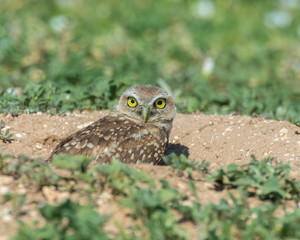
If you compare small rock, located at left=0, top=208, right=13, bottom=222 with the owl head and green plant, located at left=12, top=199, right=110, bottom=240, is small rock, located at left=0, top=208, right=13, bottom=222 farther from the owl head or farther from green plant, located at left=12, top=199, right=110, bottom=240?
the owl head

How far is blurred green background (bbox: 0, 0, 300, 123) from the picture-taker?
22.1ft

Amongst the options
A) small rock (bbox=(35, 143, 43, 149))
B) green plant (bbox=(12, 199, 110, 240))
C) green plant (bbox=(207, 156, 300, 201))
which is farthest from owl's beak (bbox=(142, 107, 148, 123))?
green plant (bbox=(12, 199, 110, 240))

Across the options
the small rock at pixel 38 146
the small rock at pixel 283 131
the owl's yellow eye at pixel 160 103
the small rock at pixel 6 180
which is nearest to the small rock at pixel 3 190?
the small rock at pixel 6 180

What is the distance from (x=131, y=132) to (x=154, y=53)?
5061mm

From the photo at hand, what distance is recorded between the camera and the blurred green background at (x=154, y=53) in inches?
265

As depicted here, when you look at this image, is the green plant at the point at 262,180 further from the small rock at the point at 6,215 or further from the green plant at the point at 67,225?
the small rock at the point at 6,215

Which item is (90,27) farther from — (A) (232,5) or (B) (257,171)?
(B) (257,171)

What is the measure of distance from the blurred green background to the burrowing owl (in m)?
1.07

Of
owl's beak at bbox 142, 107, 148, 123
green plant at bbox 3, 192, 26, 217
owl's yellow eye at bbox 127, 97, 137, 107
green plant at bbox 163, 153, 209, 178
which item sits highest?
owl's yellow eye at bbox 127, 97, 137, 107

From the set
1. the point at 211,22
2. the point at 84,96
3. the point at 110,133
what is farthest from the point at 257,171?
the point at 211,22

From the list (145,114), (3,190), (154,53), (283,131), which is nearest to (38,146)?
(145,114)

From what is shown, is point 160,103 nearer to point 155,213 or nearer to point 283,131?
point 283,131

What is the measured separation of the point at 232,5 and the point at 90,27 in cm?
388

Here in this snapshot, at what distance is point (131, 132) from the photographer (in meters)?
4.97
